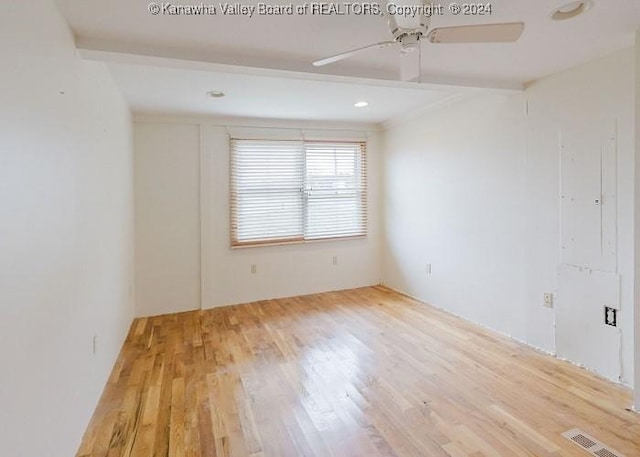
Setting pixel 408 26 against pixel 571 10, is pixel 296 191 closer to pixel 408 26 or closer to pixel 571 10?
pixel 408 26

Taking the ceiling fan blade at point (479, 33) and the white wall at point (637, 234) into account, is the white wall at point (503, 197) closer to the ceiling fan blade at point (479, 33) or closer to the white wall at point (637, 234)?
the white wall at point (637, 234)

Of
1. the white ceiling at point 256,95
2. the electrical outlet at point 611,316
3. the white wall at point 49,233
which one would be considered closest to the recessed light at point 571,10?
the white ceiling at point 256,95

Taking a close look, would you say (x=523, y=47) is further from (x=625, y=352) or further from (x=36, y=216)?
(x=36, y=216)

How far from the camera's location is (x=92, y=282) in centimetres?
232

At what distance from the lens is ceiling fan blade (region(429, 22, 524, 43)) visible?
1.57 meters

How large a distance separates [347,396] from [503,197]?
2.25m

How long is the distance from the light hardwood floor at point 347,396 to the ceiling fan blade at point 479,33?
1.96 m

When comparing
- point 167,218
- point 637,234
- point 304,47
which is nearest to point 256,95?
point 304,47

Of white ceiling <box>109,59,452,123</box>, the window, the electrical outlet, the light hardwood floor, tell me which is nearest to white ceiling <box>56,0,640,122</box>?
white ceiling <box>109,59,452,123</box>

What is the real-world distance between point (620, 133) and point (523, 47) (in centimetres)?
89

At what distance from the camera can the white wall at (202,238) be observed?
4.20 meters

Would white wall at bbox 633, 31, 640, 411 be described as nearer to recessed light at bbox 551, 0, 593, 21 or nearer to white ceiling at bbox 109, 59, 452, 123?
recessed light at bbox 551, 0, 593, 21

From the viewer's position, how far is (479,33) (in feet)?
5.36

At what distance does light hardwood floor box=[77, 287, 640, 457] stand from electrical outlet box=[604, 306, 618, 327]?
0.40 m
